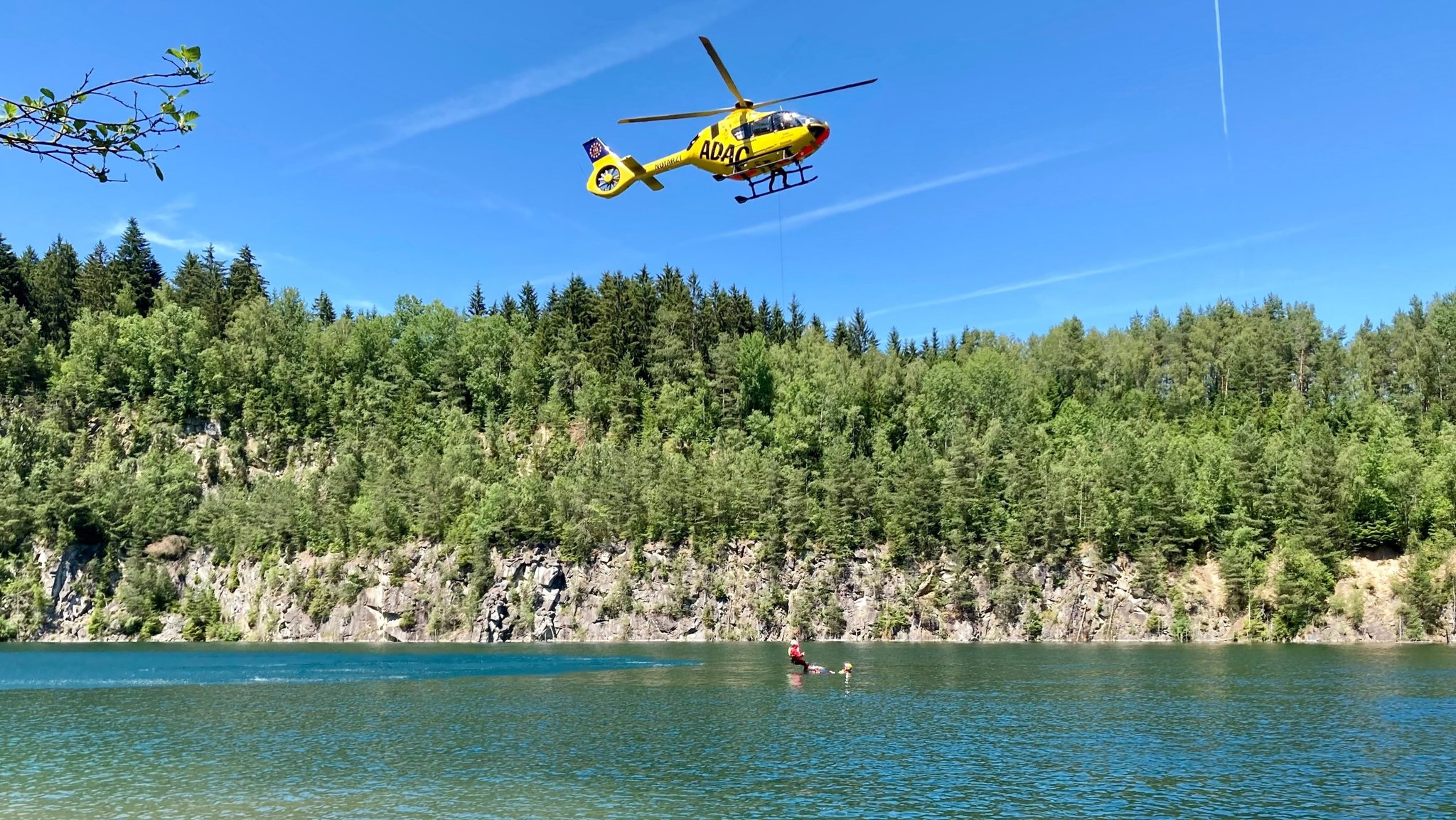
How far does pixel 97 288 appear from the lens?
16875cm

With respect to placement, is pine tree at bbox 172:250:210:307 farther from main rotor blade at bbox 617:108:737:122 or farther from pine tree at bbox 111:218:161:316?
main rotor blade at bbox 617:108:737:122

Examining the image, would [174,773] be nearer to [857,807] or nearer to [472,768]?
[472,768]

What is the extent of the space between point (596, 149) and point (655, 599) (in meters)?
66.2

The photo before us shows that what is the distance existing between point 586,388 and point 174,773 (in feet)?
384

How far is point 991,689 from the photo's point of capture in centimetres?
6419

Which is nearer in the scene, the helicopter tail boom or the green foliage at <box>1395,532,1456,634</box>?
the helicopter tail boom

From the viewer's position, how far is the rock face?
116 meters

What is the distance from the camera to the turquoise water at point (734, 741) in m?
33.7

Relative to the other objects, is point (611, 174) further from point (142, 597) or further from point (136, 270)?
point (136, 270)

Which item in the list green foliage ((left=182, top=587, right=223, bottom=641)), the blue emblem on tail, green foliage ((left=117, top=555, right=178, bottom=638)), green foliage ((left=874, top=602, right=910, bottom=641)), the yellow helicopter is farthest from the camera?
green foliage ((left=117, top=555, right=178, bottom=638))

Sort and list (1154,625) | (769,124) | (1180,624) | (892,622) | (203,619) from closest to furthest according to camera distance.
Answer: (769,124) → (1180,624) → (1154,625) → (892,622) → (203,619)

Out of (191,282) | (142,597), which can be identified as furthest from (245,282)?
(142,597)

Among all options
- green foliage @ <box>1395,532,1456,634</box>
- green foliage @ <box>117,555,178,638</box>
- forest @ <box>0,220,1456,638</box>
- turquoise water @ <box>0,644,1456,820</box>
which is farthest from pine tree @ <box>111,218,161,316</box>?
green foliage @ <box>1395,532,1456,634</box>

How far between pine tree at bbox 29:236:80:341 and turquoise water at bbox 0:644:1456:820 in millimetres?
107944
